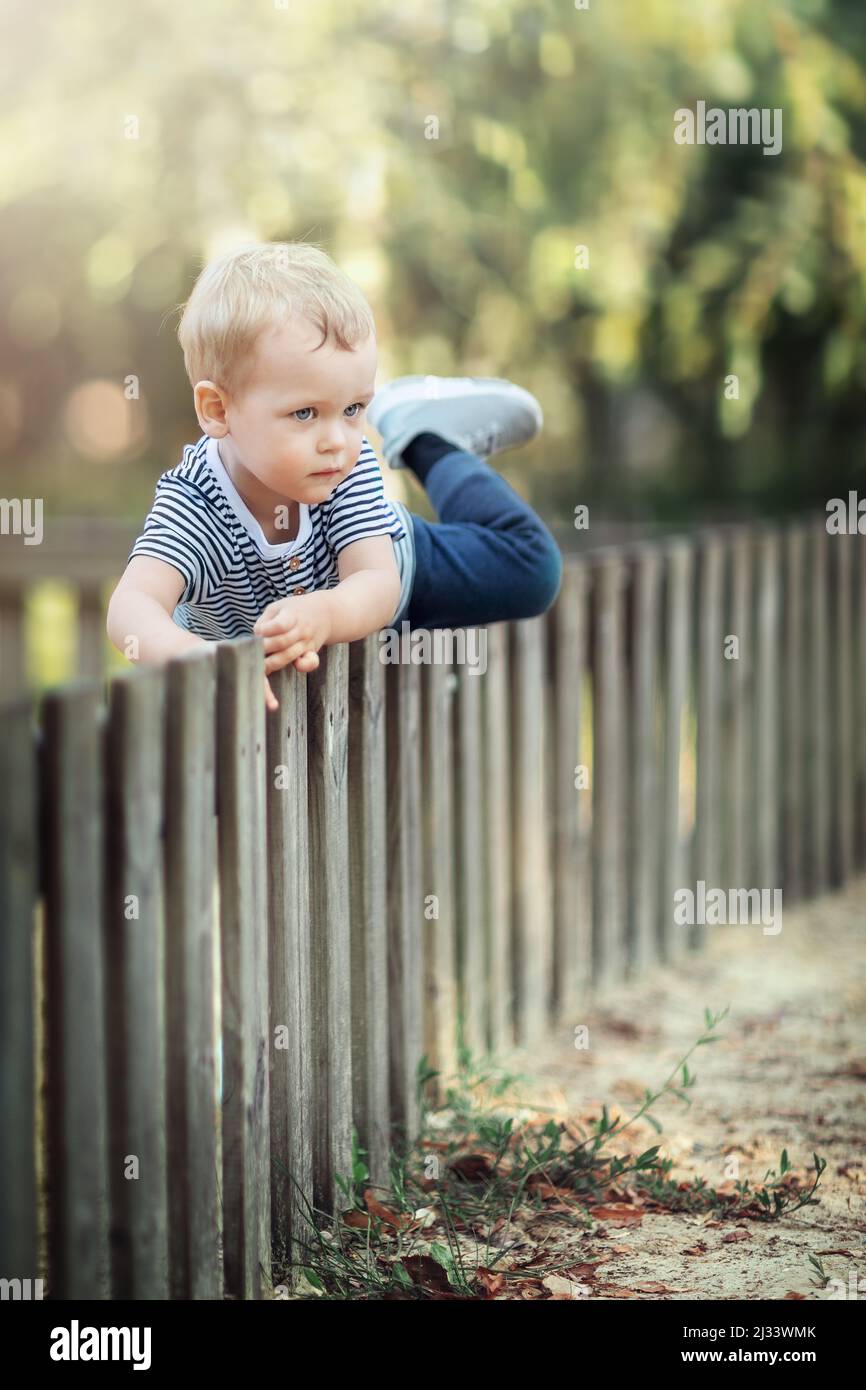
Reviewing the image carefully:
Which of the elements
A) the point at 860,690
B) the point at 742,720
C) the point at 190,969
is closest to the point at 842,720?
the point at 860,690

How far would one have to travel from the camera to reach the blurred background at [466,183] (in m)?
6.51

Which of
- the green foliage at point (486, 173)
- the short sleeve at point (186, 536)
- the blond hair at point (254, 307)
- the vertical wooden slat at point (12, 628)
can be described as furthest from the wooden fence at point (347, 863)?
the vertical wooden slat at point (12, 628)

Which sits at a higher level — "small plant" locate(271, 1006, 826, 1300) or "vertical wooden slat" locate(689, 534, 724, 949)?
"vertical wooden slat" locate(689, 534, 724, 949)

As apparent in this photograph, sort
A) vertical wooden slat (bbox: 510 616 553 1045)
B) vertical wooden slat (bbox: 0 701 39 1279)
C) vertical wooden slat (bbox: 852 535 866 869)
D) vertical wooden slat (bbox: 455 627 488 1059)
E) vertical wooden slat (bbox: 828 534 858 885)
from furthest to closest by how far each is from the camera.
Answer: vertical wooden slat (bbox: 852 535 866 869) → vertical wooden slat (bbox: 828 534 858 885) → vertical wooden slat (bbox: 510 616 553 1045) → vertical wooden slat (bbox: 455 627 488 1059) → vertical wooden slat (bbox: 0 701 39 1279)

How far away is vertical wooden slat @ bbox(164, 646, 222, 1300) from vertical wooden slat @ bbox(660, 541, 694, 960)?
2961 mm

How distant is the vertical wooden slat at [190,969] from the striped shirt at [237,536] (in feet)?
1.53

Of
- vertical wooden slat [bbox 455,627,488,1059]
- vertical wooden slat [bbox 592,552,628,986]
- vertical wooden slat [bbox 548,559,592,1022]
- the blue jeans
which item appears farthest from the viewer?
vertical wooden slat [bbox 592,552,628,986]

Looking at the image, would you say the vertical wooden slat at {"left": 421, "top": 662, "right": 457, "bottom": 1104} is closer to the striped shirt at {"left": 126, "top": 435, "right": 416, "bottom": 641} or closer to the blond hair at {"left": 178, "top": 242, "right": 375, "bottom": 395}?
the striped shirt at {"left": 126, "top": 435, "right": 416, "bottom": 641}

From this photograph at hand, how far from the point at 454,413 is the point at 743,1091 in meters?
1.89

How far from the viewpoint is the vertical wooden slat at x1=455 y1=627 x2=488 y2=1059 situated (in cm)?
417

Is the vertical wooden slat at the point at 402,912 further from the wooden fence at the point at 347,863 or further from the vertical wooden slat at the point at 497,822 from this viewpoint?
the vertical wooden slat at the point at 497,822

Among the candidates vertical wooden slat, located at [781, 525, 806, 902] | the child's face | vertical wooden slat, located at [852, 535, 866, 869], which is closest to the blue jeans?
the child's face

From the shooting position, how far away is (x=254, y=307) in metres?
2.72
